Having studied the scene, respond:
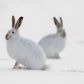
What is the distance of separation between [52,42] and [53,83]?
16.2 ft

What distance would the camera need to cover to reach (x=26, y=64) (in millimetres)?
4137

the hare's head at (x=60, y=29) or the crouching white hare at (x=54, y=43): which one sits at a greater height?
the hare's head at (x=60, y=29)

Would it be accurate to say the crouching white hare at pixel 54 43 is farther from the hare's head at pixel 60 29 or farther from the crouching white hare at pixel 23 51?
the crouching white hare at pixel 23 51

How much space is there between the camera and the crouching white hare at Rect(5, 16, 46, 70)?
409 centimetres

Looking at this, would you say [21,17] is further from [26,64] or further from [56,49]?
[56,49]

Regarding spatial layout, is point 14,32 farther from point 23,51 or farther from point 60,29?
point 60,29

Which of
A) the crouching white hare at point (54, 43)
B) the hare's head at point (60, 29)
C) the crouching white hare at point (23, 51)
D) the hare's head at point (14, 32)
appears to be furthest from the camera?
the crouching white hare at point (54, 43)

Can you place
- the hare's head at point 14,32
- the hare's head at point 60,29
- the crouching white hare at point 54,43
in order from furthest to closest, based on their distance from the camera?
1. the crouching white hare at point 54,43
2. the hare's head at point 60,29
3. the hare's head at point 14,32

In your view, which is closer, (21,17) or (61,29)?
(21,17)

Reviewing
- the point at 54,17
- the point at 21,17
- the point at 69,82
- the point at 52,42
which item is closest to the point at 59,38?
the point at 52,42

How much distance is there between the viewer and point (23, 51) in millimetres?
4109

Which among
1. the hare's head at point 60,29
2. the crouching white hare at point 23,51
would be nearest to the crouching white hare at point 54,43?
the hare's head at point 60,29

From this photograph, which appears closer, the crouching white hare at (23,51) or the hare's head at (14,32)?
the crouching white hare at (23,51)

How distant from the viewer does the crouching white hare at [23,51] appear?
13.4 feet
